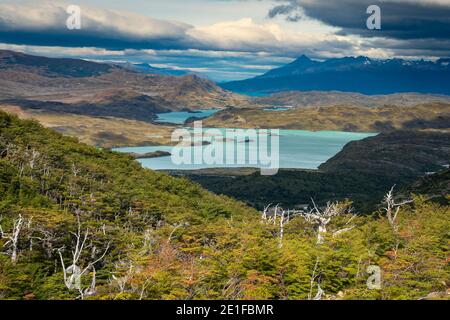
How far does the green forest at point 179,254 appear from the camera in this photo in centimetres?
3812

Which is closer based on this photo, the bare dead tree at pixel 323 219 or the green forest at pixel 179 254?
the green forest at pixel 179 254

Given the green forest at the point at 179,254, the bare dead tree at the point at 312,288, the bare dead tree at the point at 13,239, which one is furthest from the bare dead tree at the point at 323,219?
the bare dead tree at the point at 13,239

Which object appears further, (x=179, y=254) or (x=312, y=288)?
(x=179, y=254)

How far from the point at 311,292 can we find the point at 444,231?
2823cm

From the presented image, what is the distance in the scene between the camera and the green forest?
38125 millimetres

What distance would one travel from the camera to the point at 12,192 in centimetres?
7662

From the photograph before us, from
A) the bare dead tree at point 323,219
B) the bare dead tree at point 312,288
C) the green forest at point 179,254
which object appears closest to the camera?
the bare dead tree at point 312,288

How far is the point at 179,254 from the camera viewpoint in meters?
53.1

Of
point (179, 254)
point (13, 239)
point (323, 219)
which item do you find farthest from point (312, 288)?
point (13, 239)

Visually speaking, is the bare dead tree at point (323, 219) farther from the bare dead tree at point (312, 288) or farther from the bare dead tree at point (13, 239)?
the bare dead tree at point (13, 239)

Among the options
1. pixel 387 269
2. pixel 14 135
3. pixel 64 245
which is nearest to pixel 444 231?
pixel 387 269

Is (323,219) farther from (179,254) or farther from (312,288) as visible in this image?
(312,288)
